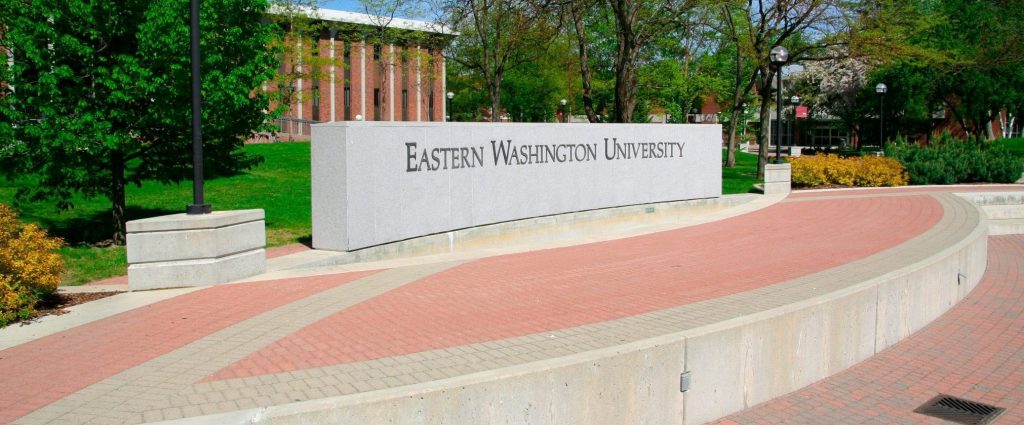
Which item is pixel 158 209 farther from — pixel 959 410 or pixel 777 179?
pixel 777 179

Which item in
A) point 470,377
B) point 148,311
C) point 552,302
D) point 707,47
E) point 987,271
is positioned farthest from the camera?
point 707,47

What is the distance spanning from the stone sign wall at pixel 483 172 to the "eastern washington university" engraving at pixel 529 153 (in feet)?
0.06

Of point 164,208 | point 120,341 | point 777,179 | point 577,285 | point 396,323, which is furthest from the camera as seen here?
point 777,179

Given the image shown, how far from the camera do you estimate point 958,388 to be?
7961 mm

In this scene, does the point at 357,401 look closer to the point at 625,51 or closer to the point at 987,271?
the point at 987,271

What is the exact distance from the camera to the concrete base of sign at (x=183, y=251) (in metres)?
8.73

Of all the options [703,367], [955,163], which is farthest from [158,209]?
[955,163]

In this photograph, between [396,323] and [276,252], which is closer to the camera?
[396,323]

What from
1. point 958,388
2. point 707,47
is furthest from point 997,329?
point 707,47

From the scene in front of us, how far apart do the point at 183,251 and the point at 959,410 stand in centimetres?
760

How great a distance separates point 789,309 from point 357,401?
4.14m

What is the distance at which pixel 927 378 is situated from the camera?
8.20 m

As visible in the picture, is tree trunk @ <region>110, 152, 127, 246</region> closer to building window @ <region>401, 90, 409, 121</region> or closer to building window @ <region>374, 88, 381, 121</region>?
building window @ <region>374, 88, 381, 121</region>

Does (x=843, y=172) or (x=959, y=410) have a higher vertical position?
(x=843, y=172)
